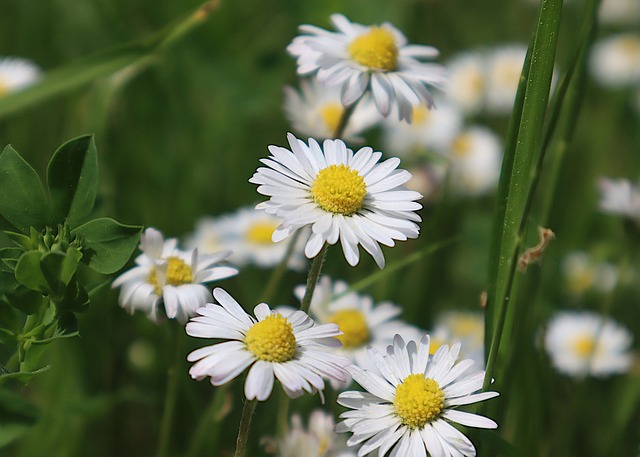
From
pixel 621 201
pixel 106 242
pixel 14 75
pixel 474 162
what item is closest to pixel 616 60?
pixel 474 162

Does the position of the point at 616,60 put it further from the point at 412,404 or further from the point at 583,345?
the point at 412,404

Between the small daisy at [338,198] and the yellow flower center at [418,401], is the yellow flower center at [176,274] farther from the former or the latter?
the yellow flower center at [418,401]

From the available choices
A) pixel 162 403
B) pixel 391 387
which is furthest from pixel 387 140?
pixel 391 387

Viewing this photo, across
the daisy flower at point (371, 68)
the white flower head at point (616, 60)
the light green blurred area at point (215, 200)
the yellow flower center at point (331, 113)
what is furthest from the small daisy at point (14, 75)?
the white flower head at point (616, 60)

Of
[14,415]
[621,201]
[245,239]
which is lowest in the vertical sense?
[14,415]

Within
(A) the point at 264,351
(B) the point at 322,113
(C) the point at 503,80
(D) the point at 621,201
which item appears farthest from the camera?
(C) the point at 503,80

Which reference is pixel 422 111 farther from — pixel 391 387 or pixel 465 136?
pixel 391 387

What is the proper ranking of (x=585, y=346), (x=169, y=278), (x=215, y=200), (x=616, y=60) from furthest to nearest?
(x=616, y=60) → (x=215, y=200) → (x=585, y=346) → (x=169, y=278)
